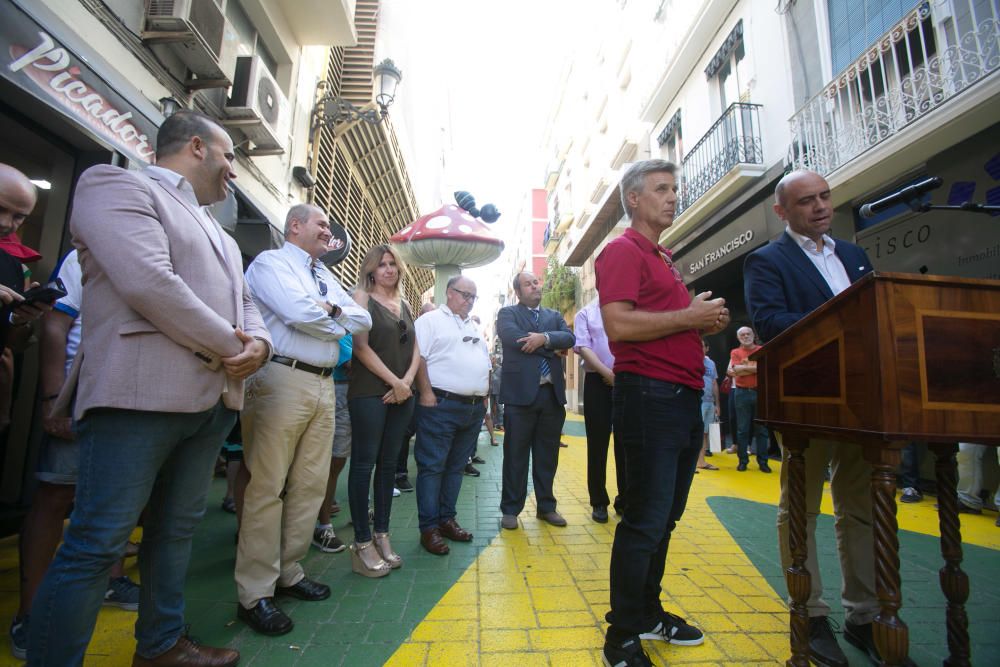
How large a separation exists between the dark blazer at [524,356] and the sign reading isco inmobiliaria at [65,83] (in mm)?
3419

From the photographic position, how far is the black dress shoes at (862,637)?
200cm

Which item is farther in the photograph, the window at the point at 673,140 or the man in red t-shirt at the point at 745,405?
the window at the point at 673,140

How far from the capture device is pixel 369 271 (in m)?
3.32

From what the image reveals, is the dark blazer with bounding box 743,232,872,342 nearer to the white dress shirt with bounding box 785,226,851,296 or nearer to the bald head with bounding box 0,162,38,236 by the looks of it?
the white dress shirt with bounding box 785,226,851,296

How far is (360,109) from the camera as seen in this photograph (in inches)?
311

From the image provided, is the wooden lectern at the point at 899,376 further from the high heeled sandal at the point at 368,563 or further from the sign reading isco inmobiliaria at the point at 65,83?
the sign reading isco inmobiliaria at the point at 65,83

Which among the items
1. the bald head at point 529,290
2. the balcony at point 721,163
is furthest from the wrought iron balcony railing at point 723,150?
the bald head at point 529,290

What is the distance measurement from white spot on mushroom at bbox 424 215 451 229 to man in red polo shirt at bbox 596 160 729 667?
4.64 metres

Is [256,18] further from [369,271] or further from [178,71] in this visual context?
[369,271]

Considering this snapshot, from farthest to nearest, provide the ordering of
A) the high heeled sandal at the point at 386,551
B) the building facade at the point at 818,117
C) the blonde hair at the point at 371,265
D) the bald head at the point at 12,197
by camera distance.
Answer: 1. the building facade at the point at 818,117
2. the blonde hair at the point at 371,265
3. the high heeled sandal at the point at 386,551
4. the bald head at the point at 12,197

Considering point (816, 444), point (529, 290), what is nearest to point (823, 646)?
point (816, 444)

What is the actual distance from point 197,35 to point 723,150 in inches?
362

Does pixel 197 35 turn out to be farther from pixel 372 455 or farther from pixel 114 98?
pixel 372 455

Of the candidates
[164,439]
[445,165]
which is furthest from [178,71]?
[445,165]
